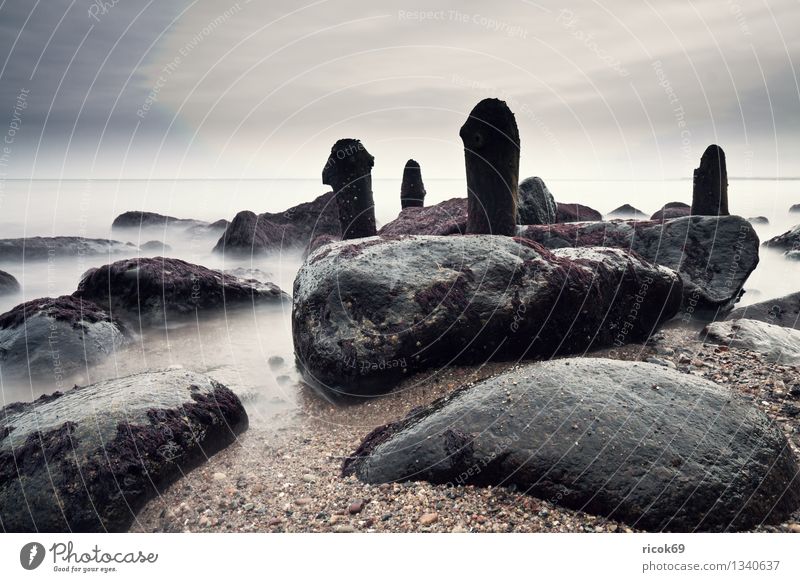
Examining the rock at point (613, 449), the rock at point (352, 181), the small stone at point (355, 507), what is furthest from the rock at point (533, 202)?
the small stone at point (355, 507)

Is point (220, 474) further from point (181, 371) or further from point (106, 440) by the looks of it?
point (181, 371)

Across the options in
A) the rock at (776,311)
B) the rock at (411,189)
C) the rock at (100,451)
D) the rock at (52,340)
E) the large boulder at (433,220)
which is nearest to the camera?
the rock at (100,451)

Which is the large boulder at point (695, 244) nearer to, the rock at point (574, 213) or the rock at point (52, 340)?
the rock at point (574, 213)

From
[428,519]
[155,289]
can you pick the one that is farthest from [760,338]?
[155,289]

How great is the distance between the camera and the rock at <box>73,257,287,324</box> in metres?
11.4

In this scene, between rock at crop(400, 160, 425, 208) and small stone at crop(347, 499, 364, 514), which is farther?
rock at crop(400, 160, 425, 208)

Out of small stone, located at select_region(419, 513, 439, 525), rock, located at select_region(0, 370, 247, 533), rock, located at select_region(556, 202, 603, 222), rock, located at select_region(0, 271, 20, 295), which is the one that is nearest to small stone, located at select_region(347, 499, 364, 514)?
small stone, located at select_region(419, 513, 439, 525)

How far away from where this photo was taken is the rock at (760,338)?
766 cm

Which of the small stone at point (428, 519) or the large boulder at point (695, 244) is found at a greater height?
the large boulder at point (695, 244)

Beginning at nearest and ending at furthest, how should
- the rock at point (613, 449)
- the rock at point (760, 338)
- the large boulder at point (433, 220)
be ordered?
the rock at point (613, 449), the rock at point (760, 338), the large boulder at point (433, 220)

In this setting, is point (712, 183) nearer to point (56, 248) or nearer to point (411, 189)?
point (411, 189)

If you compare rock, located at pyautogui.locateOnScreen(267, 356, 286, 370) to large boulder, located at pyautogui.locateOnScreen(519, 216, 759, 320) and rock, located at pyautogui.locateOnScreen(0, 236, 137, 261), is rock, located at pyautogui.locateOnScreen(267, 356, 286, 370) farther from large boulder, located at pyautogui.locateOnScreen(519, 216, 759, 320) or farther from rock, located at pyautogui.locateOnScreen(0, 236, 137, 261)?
rock, located at pyautogui.locateOnScreen(0, 236, 137, 261)

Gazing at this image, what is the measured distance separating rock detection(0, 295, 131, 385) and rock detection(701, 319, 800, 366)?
399 inches

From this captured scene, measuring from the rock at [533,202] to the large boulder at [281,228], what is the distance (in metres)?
6.08
